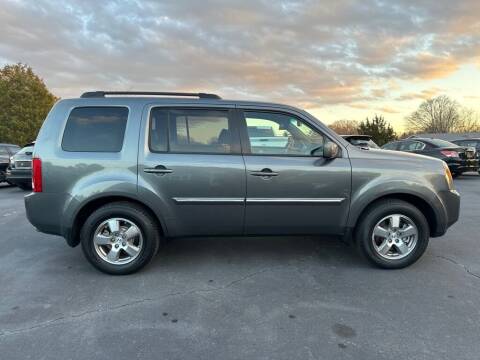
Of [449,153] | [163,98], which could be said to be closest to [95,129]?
[163,98]

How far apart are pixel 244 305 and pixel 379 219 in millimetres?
1859

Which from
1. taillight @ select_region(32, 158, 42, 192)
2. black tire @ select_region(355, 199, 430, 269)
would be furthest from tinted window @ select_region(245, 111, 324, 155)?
taillight @ select_region(32, 158, 42, 192)

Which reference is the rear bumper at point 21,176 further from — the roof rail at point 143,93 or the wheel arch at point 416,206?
the wheel arch at point 416,206

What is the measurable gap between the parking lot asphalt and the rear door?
0.65 metres

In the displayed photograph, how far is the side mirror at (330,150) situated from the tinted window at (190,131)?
1.04m

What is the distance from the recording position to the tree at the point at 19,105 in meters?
35.4

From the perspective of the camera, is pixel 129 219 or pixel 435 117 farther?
pixel 435 117

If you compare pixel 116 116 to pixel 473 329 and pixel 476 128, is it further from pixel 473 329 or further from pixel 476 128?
pixel 476 128

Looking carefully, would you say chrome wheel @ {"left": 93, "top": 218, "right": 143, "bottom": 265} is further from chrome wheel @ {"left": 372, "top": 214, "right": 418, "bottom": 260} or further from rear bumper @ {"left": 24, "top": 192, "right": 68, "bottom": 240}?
chrome wheel @ {"left": 372, "top": 214, "right": 418, "bottom": 260}

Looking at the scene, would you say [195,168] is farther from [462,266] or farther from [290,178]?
[462,266]

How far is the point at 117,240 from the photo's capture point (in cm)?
407

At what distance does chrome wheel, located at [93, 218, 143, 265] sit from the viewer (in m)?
4.04

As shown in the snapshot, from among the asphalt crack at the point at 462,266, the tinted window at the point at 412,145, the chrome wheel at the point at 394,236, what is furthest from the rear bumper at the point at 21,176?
the tinted window at the point at 412,145

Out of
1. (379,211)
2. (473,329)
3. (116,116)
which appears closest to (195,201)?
(116,116)
